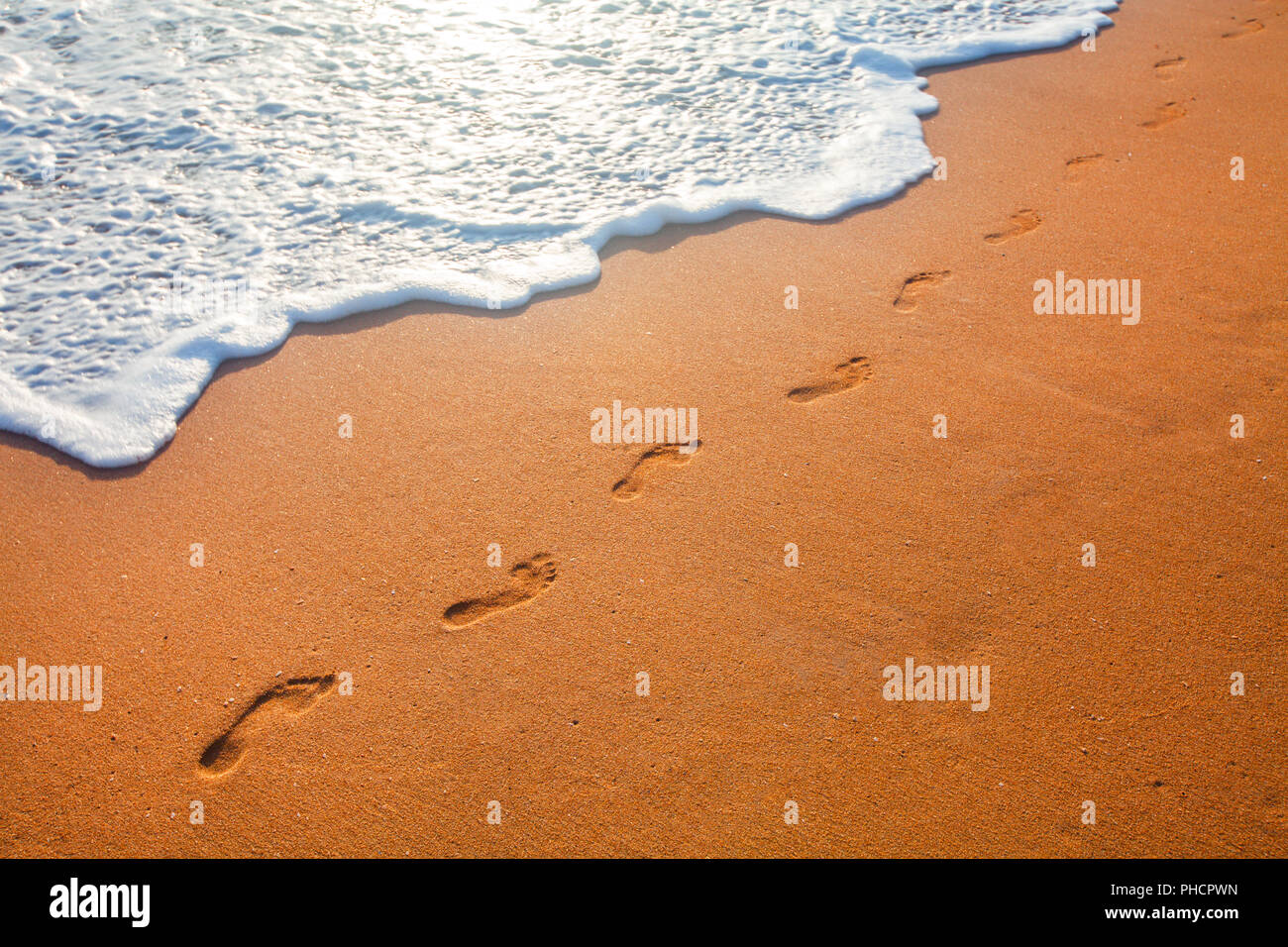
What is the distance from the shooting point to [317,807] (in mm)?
2607

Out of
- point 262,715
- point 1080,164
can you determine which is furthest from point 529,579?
point 1080,164

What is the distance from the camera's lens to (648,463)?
3602 millimetres

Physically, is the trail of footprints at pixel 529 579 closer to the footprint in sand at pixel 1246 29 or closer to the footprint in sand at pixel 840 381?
the footprint in sand at pixel 840 381

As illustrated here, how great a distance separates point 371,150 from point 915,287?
3841 millimetres

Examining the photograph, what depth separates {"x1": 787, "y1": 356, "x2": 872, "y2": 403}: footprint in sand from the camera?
3.87m

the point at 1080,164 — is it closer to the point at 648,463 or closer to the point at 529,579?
the point at 648,463

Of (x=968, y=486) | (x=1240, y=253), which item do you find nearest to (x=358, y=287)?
(x=968, y=486)

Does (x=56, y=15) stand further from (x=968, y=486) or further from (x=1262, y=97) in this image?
(x=1262, y=97)

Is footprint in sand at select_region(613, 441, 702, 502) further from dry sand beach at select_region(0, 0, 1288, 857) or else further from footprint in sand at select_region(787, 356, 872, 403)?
footprint in sand at select_region(787, 356, 872, 403)

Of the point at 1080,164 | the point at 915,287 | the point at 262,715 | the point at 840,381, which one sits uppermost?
the point at 1080,164

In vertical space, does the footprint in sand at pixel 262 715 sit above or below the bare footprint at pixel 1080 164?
below

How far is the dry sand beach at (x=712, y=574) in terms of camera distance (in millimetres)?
2588

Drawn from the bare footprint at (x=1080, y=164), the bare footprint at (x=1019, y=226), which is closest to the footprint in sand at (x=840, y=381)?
the bare footprint at (x=1019, y=226)

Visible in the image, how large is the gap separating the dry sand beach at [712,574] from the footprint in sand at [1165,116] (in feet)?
3.61
